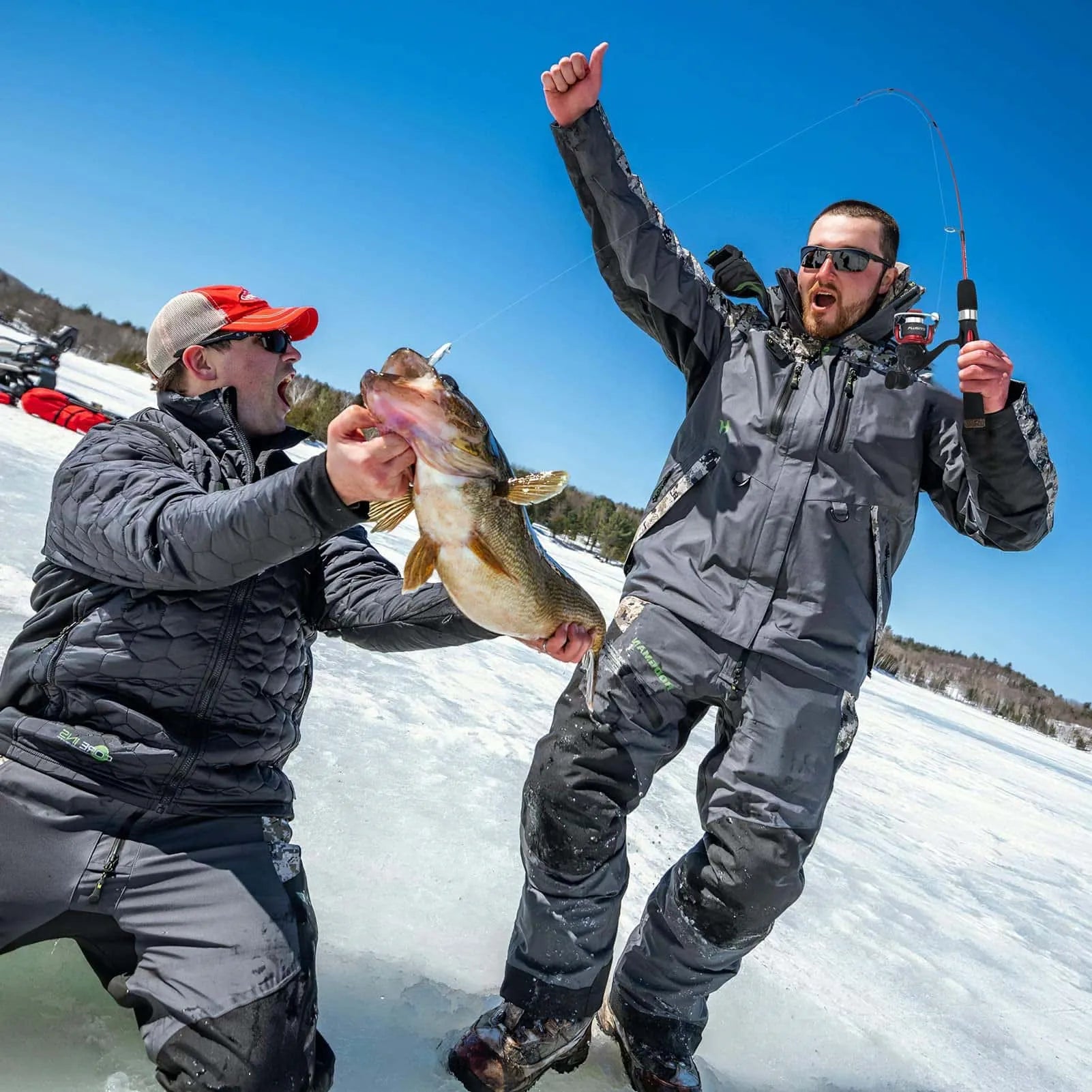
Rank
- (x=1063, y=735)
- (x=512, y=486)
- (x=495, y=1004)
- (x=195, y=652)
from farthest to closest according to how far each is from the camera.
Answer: (x=1063, y=735) < (x=495, y=1004) < (x=195, y=652) < (x=512, y=486)

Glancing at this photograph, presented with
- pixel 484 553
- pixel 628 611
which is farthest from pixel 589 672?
pixel 484 553

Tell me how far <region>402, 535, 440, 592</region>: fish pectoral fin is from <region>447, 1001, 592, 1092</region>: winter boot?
1.34 meters

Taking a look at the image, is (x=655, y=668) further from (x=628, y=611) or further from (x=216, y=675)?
(x=216, y=675)

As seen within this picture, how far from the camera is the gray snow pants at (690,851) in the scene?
8.14 feet

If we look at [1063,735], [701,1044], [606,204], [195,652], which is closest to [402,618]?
[195,652]

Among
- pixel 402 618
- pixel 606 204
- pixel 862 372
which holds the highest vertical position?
pixel 606 204

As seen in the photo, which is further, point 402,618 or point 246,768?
point 402,618

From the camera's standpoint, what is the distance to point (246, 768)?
7.94ft

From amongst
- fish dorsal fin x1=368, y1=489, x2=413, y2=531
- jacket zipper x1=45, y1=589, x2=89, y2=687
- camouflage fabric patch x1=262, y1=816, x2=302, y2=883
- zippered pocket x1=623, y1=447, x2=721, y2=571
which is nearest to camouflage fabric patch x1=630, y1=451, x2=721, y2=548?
zippered pocket x1=623, y1=447, x2=721, y2=571

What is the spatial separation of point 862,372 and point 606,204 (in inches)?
42.4

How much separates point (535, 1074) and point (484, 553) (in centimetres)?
156

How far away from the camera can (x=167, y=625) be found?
2279 millimetres

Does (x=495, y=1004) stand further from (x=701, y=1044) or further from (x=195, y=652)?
(x=195, y=652)

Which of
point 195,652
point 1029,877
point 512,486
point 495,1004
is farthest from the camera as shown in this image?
point 1029,877
